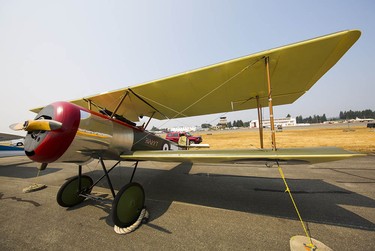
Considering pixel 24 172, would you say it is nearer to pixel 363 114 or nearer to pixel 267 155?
pixel 267 155

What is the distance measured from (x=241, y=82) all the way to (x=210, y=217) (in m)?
3.03

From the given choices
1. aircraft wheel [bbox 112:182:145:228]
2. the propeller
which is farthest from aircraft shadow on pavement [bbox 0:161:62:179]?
aircraft wheel [bbox 112:182:145:228]

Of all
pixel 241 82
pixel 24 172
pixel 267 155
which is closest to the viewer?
pixel 267 155

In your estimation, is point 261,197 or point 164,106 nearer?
point 261,197

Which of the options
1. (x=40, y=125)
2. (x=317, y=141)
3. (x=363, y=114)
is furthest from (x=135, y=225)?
(x=363, y=114)

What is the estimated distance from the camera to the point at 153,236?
2.42 metres

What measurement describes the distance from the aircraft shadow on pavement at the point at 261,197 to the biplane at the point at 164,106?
1.09 m

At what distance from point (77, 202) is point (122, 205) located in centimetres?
167

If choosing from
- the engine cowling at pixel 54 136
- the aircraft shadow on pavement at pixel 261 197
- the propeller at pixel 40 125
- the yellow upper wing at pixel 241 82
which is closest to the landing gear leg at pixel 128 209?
the aircraft shadow on pavement at pixel 261 197

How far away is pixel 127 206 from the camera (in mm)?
2809

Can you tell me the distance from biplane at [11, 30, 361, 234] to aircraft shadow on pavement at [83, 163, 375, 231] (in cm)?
109

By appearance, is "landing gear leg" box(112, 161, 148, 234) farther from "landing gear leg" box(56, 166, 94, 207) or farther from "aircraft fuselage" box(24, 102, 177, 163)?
"landing gear leg" box(56, 166, 94, 207)

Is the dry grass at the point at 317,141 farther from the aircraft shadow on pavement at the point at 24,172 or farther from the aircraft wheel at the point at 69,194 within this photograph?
the aircraft wheel at the point at 69,194

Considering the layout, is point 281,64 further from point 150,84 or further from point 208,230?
point 208,230
